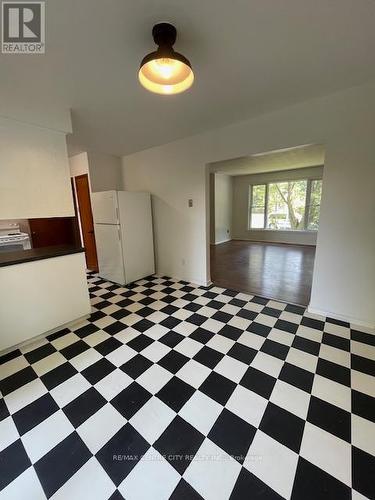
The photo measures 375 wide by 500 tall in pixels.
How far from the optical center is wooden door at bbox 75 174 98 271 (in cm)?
418

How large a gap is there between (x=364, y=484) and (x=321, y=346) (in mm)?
1078

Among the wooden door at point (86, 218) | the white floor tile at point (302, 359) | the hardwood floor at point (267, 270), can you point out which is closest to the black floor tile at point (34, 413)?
the white floor tile at point (302, 359)

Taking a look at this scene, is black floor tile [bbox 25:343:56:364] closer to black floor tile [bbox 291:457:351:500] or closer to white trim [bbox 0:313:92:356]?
white trim [bbox 0:313:92:356]

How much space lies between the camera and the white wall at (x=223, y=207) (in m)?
6.98

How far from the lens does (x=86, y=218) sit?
4.34 metres

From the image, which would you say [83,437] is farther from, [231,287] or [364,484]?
[231,287]

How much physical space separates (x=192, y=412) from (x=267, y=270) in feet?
11.1

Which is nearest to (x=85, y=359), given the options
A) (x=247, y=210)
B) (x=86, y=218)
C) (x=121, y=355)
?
(x=121, y=355)

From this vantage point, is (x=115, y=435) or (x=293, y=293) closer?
(x=115, y=435)

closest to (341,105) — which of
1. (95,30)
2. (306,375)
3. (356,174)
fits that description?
(356,174)

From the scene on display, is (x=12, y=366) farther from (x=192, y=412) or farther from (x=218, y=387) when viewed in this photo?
(x=218, y=387)

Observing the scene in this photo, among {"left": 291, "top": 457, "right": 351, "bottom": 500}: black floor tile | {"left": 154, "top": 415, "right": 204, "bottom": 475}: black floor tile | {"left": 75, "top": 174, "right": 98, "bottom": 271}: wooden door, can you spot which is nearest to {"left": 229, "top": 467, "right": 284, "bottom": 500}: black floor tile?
{"left": 291, "top": 457, "right": 351, "bottom": 500}: black floor tile

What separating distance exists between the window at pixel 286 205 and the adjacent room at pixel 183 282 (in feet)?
11.9

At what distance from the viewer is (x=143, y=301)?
3082 mm
